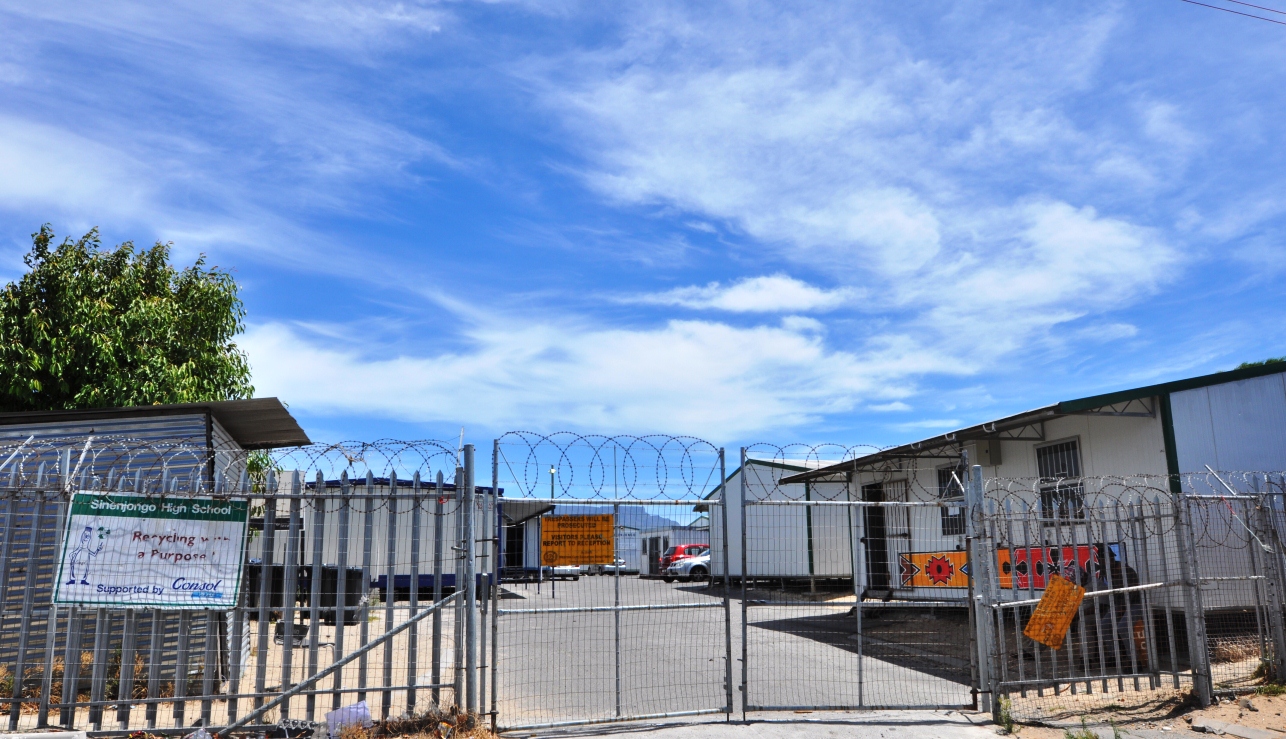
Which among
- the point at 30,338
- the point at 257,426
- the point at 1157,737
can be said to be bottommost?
the point at 1157,737

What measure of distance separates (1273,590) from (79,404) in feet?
64.1

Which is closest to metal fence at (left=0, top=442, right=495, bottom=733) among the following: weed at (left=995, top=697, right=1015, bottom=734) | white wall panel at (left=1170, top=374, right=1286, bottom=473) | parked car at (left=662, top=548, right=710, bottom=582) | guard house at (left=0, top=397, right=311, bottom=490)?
guard house at (left=0, top=397, right=311, bottom=490)

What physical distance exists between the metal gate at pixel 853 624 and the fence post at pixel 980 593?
233mm

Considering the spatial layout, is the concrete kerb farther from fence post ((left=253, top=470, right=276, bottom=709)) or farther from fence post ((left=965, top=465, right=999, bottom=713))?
fence post ((left=253, top=470, right=276, bottom=709))

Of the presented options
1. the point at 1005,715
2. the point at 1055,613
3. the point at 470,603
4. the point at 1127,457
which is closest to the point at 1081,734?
the point at 1005,715

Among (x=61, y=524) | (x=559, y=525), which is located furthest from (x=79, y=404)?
(x=559, y=525)

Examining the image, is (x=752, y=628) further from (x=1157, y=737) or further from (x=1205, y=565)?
(x=1157, y=737)

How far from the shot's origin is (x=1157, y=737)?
8469 mm

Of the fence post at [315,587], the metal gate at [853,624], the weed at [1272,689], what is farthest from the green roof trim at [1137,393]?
the fence post at [315,587]

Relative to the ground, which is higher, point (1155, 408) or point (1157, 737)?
point (1155, 408)

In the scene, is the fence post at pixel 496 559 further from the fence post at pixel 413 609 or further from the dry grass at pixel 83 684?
the dry grass at pixel 83 684

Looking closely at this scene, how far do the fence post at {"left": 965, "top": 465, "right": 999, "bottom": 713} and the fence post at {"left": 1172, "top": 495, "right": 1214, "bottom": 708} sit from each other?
218 centimetres

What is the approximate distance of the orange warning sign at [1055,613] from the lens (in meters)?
9.14

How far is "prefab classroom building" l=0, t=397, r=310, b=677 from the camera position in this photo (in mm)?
7887
